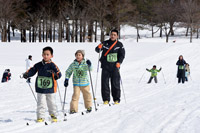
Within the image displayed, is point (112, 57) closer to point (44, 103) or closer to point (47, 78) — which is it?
point (47, 78)

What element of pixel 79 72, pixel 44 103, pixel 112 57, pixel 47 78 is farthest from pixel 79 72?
pixel 112 57

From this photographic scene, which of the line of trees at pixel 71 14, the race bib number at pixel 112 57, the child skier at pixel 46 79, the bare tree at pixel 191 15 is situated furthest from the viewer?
the bare tree at pixel 191 15

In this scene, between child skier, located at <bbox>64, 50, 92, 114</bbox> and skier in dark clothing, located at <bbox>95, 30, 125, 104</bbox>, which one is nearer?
child skier, located at <bbox>64, 50, 92, 114</bbox>

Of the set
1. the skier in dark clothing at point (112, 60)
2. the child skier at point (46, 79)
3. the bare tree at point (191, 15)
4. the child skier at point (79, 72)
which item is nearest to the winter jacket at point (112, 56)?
the skier in dark clothing at point (112, 60)

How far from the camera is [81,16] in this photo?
41.4m

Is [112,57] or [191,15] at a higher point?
[191,15]

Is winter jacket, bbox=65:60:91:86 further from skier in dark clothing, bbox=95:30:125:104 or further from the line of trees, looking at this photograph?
the line of trees

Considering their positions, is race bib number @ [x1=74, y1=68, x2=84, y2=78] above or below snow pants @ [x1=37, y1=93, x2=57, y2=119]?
above

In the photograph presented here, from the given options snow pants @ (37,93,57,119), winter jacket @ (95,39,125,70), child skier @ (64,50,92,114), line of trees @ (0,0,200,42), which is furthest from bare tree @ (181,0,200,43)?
snow pants @ (37,93,57,119)

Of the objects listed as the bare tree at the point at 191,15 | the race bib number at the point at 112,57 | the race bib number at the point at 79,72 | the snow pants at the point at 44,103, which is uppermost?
the bare tree at the point at 191,15

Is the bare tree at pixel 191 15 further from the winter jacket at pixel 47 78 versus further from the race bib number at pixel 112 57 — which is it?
the winter jacket at pixel 47 78

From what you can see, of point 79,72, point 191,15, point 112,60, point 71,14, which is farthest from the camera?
point 191,15

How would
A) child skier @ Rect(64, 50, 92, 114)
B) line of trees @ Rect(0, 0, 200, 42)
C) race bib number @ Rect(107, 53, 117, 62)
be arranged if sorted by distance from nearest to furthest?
child skier @ Rect(64, 50, 92, 114)
race bib number @ Rect(107, 53, 117, 62)
line of trees @ Rect(0, 0, 200, 42)

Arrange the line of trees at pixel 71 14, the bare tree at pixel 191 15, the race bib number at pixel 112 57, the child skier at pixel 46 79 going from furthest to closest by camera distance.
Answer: the bare tree at pixel 191 15, the line of trees at pixel 71 14, the race bib number at pixel 112 57, the child skier at pixel 46 79
